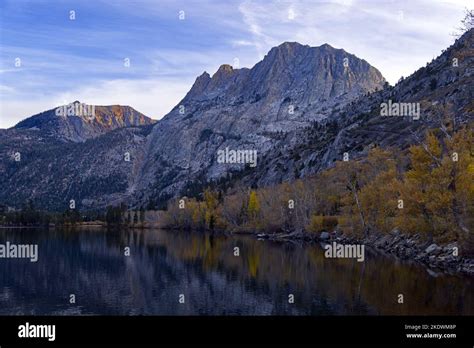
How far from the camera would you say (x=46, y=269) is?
60.6 meters

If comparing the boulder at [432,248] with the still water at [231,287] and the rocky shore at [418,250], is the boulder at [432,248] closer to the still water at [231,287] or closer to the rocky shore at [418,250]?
the rocky shore at [418,250]

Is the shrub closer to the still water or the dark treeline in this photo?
the dark treeline

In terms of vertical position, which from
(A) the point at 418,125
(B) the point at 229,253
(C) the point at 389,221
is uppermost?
(A) the point at 418,125

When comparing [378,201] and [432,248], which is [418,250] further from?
[378,201]

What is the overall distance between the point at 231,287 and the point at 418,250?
1153 inches

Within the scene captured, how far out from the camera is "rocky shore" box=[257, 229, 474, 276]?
51.0 meters

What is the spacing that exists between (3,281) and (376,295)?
36.5 m

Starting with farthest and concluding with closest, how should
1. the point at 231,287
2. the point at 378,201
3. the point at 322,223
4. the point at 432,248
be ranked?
the point at 322,223 → the point at 378,201 → the point at 432,248 → the point at 231,287

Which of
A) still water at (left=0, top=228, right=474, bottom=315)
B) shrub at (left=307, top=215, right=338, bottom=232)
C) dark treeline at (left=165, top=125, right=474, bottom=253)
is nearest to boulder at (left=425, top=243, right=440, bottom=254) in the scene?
dark treeline at (left=165, top=125, right=474, bottom=253)

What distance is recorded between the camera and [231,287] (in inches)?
1844

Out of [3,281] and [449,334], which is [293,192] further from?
[449,334]

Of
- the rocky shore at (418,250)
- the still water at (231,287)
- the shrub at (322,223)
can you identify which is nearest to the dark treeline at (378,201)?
the shrub at (322,223)

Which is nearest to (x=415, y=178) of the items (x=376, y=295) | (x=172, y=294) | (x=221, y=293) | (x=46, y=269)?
(x=376, y=295)

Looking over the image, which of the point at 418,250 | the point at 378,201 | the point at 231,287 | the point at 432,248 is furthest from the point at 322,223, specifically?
the point at 231,287
